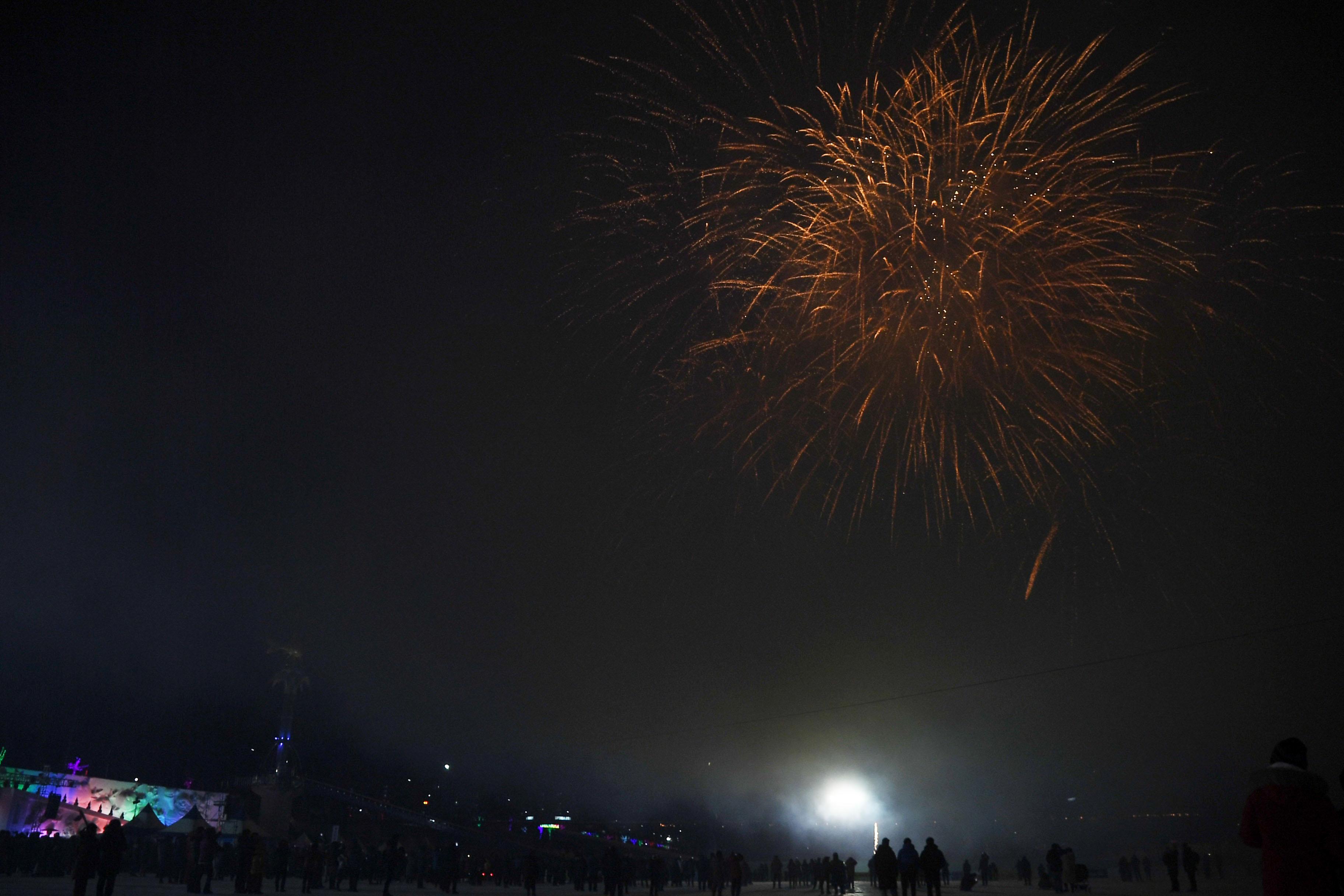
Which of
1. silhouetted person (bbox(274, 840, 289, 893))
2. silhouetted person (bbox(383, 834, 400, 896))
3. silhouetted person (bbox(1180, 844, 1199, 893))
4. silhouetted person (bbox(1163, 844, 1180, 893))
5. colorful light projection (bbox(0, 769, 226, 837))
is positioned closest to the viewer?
silhouetted person (bbox(383, 834, 400, 896))

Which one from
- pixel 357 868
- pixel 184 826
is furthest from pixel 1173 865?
pixel 184 826

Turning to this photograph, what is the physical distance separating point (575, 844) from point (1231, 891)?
55.4 meters

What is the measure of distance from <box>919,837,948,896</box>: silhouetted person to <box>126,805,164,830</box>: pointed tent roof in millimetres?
39538

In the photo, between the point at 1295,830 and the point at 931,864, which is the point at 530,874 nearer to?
the point at 931,864

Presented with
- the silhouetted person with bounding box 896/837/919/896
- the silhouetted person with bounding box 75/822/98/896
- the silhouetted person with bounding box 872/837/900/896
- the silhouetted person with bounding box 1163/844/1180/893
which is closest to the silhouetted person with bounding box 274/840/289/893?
the silhouetted person with bounding box 75/822/98/896

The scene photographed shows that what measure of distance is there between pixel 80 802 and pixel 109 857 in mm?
46650

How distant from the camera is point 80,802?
50125 millimetres

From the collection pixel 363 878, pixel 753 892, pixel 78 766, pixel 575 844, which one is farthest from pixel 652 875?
pixel 78 766

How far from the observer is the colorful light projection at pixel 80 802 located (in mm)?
42062

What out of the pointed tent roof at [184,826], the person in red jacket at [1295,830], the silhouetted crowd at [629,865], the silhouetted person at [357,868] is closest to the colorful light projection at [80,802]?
the pointed tent roof at [184,826]

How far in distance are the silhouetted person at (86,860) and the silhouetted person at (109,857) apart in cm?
7

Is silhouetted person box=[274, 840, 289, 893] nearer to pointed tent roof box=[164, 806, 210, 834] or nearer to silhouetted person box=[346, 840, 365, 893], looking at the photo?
silhouetted person box=[346, 840, 365, 893]

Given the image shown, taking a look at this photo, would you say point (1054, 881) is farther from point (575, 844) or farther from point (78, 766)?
point (78, 766)

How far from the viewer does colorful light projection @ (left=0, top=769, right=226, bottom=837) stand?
42.1 metres
